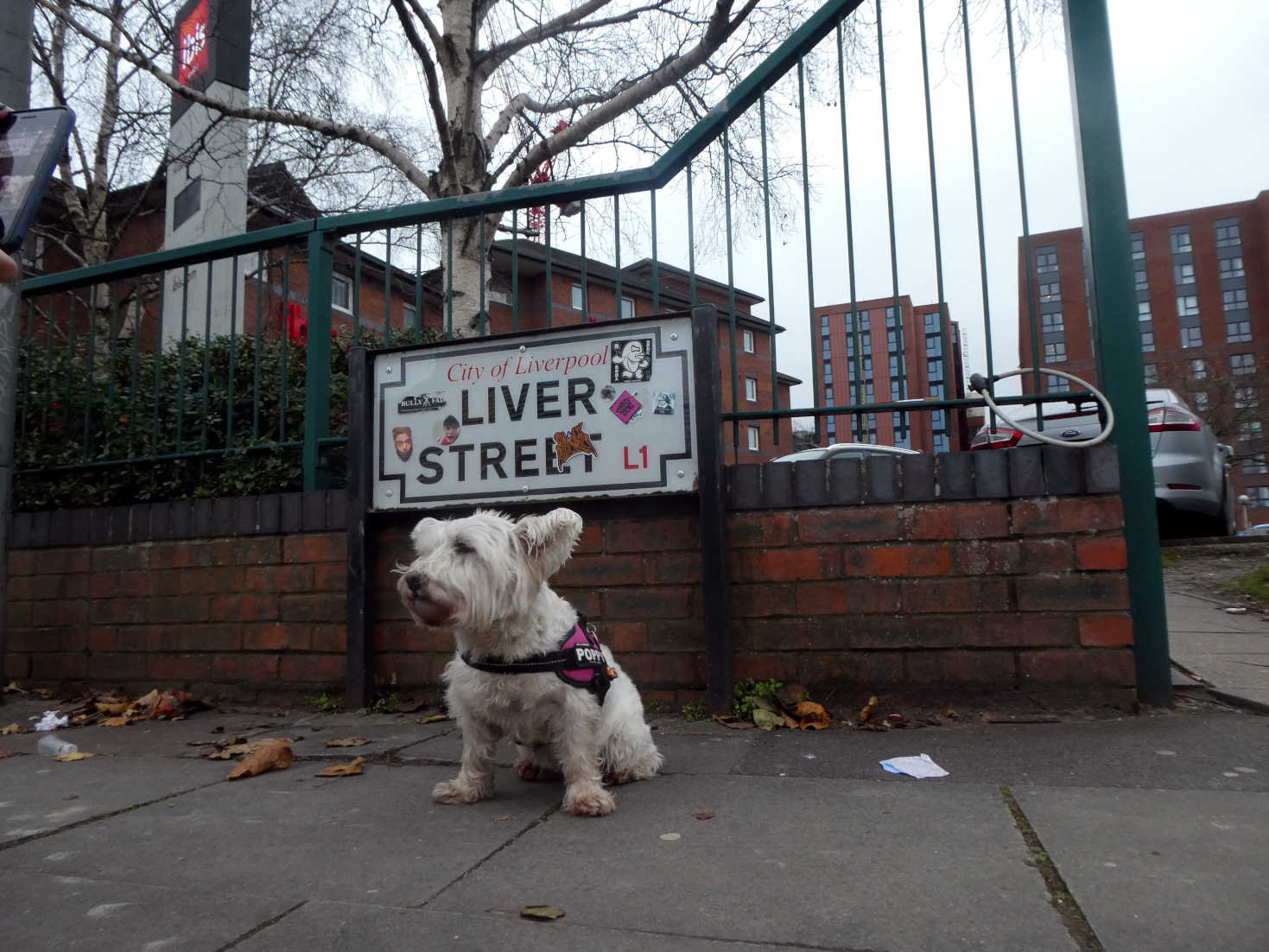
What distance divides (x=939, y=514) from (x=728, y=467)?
913 mm

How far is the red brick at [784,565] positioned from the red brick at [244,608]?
2.39 metres

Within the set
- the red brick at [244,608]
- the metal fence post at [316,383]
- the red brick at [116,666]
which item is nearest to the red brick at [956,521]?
the metal fence post at [316,383]

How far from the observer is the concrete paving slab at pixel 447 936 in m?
1.55

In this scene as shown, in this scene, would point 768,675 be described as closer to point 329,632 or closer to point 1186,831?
point 1186,831

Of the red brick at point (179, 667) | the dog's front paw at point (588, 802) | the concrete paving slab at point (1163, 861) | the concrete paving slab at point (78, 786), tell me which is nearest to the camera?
the concrete paving slab at point (1163, 861)

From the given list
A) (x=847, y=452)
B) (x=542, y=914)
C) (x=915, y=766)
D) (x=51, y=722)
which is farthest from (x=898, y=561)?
(x=51, y=722)

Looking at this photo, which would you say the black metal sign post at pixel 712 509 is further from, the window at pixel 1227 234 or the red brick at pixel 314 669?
the window at pixel 1227 234

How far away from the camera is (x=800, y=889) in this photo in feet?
5.80

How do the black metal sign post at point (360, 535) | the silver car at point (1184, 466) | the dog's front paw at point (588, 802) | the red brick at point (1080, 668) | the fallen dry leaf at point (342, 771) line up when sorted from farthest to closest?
the silver car at point (1184, 466) → the black metal sign post at point (360, 535) → the red brick at point (1080, 668) → the fallen dry leaf at point (342, 771) → the dog's front paw at point (588, 802)

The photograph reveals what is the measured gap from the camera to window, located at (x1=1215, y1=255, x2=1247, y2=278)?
80.8m

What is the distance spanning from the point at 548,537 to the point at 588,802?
790 mm

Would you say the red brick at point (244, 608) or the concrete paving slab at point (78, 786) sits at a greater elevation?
the red brick at point (244, 608)

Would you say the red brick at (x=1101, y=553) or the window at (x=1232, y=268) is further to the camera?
the window at (x=1232, y=268)

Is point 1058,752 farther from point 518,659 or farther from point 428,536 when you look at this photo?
point 428,536
